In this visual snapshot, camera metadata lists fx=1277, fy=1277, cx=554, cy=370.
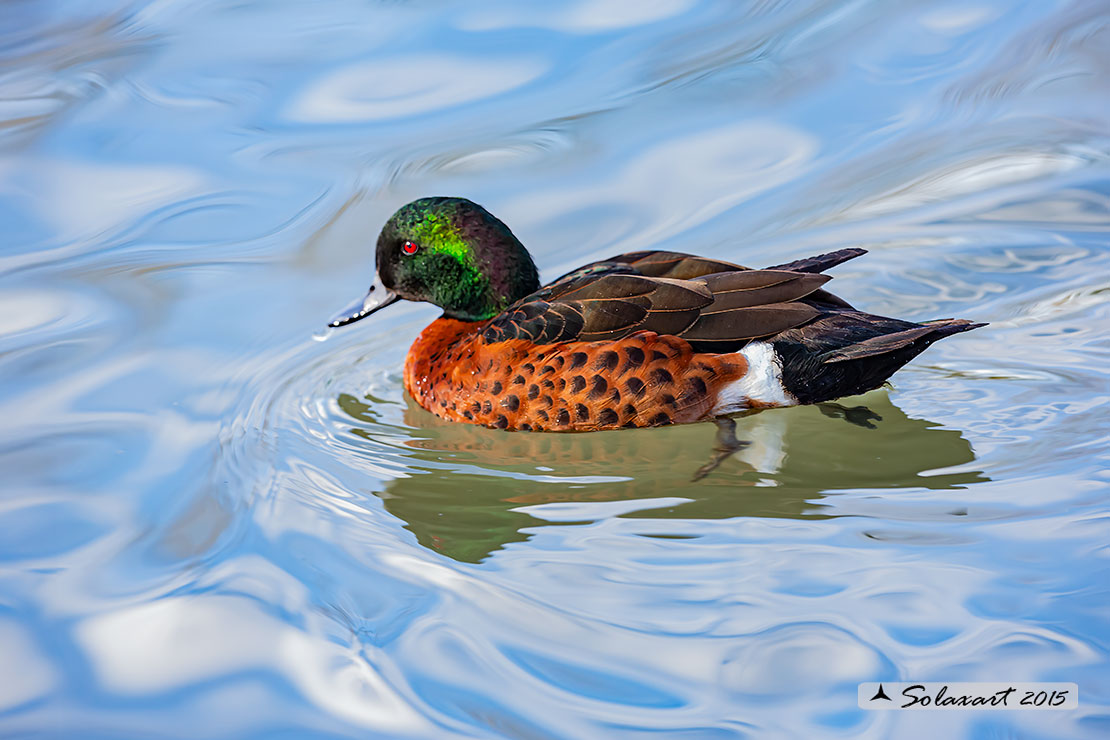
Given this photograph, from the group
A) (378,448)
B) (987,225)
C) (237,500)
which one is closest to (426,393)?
(378,448)

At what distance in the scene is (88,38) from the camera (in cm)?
1009

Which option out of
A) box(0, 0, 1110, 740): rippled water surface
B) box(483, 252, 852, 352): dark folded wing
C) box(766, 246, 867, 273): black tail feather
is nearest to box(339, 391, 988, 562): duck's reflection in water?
box(0, 0, 1110, 740): rippled water surface

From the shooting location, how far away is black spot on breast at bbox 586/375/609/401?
5691 mm

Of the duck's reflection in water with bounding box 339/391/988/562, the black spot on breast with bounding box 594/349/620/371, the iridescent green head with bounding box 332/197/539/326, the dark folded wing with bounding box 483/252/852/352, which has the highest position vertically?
the iridescent green head with bounding box 332/197/539/326

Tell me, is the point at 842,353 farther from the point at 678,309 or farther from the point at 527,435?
the point at 527,435

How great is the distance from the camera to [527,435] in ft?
19.2

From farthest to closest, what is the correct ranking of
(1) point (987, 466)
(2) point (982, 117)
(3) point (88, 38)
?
(3) point (88, 38)
(2) point (982, 117)
(1) point (987, 466)

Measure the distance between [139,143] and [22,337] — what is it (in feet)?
7.35

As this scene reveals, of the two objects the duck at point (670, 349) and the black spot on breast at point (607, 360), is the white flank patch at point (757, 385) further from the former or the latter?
the black spot on breast at point (607, 360)

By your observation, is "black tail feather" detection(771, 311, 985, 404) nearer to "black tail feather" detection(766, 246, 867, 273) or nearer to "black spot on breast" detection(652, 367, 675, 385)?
"black tail feather" detection(766, 246, 867, 273)

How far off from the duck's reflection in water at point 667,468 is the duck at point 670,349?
0.10 m

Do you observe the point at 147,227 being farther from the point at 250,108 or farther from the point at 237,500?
the point at 237,500

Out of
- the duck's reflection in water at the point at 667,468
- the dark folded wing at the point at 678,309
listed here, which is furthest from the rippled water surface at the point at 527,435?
the dark folded wing at the point at 678,309

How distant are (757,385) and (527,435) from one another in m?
1.07
